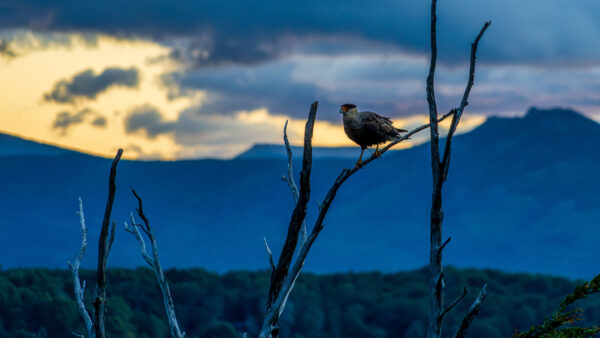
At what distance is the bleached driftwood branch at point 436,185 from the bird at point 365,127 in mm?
3345

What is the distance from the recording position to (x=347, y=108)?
12.2 meters

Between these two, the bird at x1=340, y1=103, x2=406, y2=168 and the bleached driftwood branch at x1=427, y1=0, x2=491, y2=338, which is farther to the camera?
the bird at x1=340, y1=103, x2=406, y2=168

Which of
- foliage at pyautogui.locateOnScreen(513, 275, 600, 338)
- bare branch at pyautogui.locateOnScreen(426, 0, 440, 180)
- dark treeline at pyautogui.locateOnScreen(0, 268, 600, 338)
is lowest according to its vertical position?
dark treeline at pyautogui.locateOnScreen(0, 268, 600, 338)

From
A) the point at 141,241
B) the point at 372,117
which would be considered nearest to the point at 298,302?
the point at 141,241

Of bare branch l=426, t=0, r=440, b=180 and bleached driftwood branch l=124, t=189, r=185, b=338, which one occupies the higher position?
bare branch l=426, t=0, r=440, b=180

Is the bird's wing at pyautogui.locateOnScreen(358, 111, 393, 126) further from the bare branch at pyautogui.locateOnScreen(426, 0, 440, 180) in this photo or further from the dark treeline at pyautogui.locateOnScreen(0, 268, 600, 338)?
the dark treeline at pyautogui.locateOnScreen(0, 268, 600, 338)

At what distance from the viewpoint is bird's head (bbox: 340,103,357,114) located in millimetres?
12180

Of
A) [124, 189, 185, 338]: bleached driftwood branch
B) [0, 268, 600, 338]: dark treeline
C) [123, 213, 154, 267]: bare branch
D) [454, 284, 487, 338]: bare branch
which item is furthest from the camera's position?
[0, 268, 600, 338]: dark treeline

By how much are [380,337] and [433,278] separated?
124m

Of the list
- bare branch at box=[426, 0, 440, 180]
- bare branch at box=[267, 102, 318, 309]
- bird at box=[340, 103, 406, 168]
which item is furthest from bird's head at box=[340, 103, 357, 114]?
bare branch at box=[426, 0, 440, 180]

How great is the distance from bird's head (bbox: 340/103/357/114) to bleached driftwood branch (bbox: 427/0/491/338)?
3.57 m

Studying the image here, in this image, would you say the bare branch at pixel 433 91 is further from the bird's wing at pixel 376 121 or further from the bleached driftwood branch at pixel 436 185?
the bird's wing at pixel 376 121

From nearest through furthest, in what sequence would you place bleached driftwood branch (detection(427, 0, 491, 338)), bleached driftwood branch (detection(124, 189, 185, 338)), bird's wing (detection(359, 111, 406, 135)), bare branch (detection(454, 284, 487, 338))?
bare branch (detection(454, 284, 487, 338)) → bleached driftwood branch (detection(427, 0, 491, 338)) → bleached driftwood branch (detection(124, 189, 185, 338)) → bird's wing (detection(359, 111, 406, 135))

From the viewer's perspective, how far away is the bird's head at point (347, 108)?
12.2 metres
